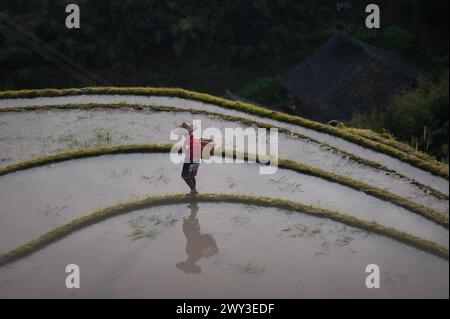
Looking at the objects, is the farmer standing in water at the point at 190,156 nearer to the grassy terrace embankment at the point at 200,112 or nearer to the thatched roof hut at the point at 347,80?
the grassy terrace embankment at the point at 200,112

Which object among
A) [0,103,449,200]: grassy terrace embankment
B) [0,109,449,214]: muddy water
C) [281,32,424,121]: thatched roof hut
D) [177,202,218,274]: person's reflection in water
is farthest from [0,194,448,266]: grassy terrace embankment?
[281,32,424,121]: thatched roof hut

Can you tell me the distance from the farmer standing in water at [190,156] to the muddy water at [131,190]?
460 mm

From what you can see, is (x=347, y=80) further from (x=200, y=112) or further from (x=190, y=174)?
(x=190, y=174)

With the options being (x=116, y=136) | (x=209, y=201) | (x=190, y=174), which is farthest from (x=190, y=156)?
(x=116, y=136)

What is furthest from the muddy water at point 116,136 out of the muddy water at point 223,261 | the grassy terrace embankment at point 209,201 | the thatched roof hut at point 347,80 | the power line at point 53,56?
the power line at point 53,56

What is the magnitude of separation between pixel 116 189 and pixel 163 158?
1.26m

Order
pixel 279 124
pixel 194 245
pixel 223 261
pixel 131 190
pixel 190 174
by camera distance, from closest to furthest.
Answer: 1. pixel 223 261
2. pixel 194 245
3. pixel 190 174
4. pixel 131 190
5. pixel 279 124

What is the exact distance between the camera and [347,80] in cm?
1928

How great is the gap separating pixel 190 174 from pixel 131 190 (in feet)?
3.75

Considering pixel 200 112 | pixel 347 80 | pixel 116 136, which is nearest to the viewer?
pixel 116 136

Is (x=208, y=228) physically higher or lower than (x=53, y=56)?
lower

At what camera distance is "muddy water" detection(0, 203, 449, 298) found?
7.34 m
